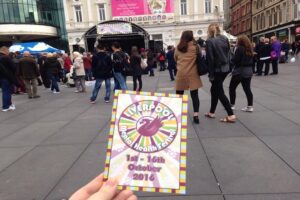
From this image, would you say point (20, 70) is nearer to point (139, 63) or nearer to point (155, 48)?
point (139, 63)

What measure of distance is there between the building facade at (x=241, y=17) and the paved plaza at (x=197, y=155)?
5895cm

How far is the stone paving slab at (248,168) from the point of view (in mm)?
3250

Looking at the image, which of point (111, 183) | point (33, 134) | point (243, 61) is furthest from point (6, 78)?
point (111, 183)

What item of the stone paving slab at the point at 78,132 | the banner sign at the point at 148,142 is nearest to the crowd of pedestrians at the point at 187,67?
the stone paving slab at the point at 78,132

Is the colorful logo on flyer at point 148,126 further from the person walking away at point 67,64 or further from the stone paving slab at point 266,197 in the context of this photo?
the person walking away at point 67,64

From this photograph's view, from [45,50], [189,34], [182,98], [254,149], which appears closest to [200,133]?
[254,149]

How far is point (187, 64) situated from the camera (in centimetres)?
568

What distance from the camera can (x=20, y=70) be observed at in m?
11.5

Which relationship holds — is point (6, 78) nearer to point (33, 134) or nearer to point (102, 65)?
point (102, 65)

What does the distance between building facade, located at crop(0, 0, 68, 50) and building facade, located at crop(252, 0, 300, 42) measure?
1447 inches

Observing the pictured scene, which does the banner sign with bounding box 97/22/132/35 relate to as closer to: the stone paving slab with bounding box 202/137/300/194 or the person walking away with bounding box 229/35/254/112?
the person walking away with bounding box 229/35/254/112

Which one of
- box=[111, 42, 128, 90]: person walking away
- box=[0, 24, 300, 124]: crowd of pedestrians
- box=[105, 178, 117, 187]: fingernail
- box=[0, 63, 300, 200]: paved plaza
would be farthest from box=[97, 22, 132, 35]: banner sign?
box=[105, 178, 117, 187]: fingernail

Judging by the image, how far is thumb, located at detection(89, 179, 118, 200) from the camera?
1.39 m

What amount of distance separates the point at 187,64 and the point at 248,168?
253 centimetres
